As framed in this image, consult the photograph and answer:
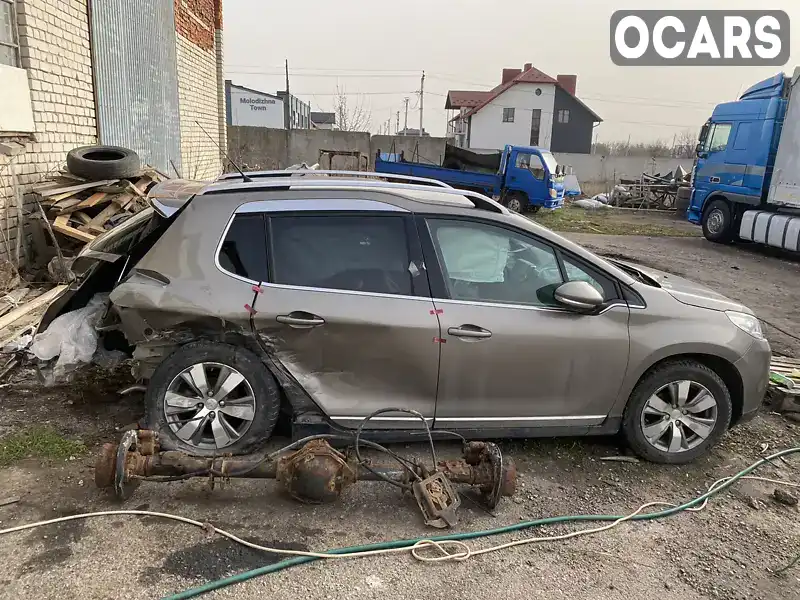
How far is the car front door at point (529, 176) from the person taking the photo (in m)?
20.5

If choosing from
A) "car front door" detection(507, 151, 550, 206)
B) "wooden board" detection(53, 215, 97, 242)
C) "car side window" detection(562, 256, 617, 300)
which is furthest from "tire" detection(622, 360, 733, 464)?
"car front door" detection(507, 151, 550, 206)

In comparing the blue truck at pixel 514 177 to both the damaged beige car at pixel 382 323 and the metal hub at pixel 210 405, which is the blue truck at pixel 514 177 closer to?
the damaged beige car at pixel 382 323

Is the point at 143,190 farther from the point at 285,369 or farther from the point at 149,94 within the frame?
the point at 285,369

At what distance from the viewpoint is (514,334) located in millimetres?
3529

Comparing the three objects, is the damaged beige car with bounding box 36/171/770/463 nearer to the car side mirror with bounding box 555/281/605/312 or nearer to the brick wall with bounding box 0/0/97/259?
the car side mirror with bounding box 555/281/605/312

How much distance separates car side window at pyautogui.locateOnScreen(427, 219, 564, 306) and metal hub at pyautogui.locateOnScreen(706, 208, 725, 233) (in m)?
13.7

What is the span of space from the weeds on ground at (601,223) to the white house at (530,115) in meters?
28.0

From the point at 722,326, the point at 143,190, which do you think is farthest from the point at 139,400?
the point at 143,190

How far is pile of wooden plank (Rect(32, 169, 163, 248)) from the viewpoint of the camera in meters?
7.55

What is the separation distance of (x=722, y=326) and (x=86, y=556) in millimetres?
3831

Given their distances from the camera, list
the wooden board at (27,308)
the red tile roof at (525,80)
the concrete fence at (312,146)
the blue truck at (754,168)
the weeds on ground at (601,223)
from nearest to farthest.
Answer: the wooden board at (27,308) → the blue truck at (754,168) → the weeds on ground at (601,223) → the concrete fence at (312,146) → the red tile roof at (525,80)

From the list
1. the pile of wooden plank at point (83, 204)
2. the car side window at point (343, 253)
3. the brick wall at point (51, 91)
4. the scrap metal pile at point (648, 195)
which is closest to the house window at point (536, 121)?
the scrap metal pile at point (648, 195)

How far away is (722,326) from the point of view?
385 centimetres

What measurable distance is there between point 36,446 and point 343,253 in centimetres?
228
